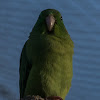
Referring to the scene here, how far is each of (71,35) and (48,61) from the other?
8.61 feet

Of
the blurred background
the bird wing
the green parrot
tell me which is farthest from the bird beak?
the blurred background

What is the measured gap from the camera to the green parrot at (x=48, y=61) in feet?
7.34

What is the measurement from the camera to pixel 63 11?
4629mm

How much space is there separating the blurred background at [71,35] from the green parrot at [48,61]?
2.06m

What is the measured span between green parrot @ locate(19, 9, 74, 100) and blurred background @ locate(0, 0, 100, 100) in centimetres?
206

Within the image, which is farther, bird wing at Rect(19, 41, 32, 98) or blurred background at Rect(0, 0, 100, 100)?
blurred background at Rect(0, 0, 100, 100)

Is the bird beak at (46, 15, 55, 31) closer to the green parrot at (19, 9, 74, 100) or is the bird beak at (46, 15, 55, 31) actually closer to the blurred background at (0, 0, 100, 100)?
the green parrot at (19, 9, 74, 100)

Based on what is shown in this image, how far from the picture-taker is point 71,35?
4.82 meters

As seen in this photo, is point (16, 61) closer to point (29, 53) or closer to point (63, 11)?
point (63, 11)

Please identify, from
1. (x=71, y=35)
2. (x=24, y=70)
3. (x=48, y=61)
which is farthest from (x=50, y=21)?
(x=71, y=35)

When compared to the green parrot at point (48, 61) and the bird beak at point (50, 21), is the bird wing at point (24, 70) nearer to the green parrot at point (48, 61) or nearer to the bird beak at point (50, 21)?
the green parrot at point (48, 61)

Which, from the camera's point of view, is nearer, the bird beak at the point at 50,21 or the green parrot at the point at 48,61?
the green parrot at the point at 48,61

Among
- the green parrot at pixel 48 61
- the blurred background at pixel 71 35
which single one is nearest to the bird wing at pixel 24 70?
the green parrot at pixel 48 61

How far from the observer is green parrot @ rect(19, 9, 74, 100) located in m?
2.24
